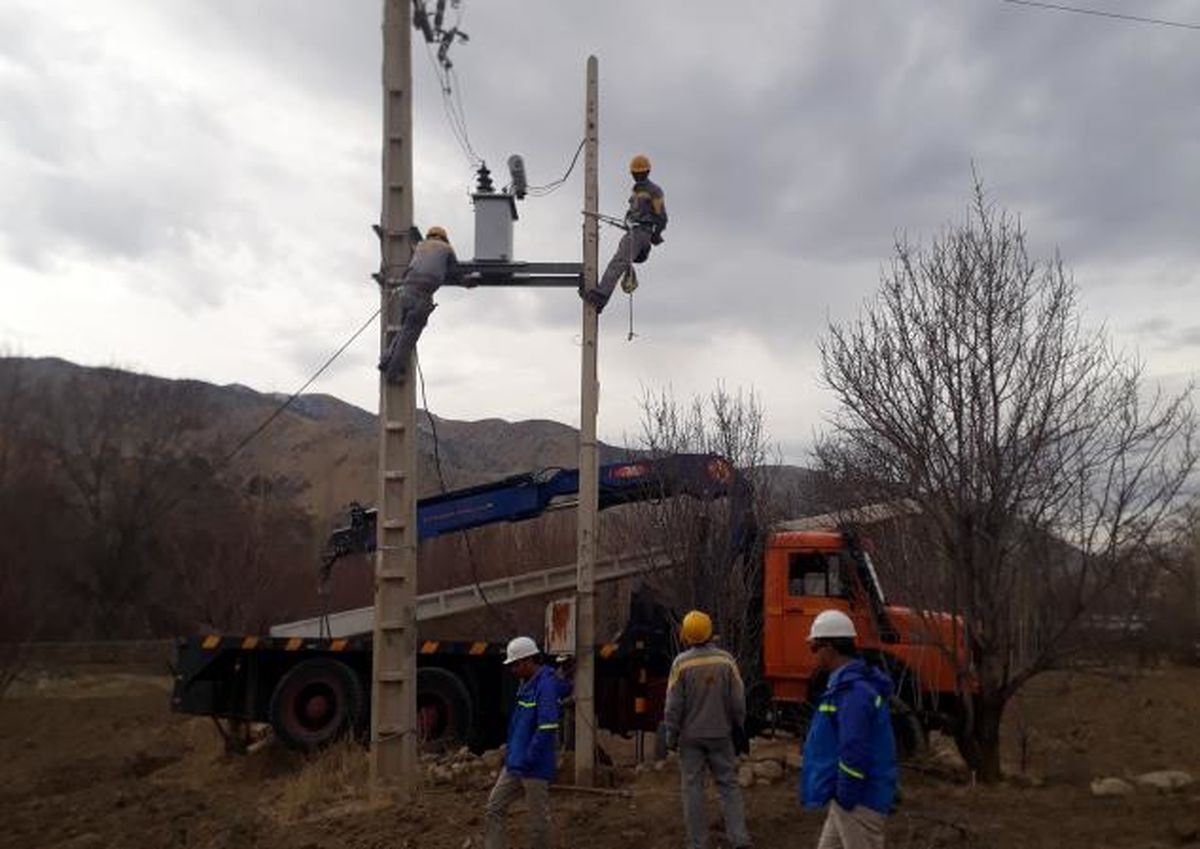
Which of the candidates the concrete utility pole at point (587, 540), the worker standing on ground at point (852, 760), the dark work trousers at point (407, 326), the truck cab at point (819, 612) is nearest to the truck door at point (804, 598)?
the truck cab at point (819, 612)

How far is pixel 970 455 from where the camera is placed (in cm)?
1055

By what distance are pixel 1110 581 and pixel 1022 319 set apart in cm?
241

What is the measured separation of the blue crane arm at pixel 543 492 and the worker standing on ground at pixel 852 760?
8628mm

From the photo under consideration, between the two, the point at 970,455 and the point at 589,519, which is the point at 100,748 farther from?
the point at 970,455

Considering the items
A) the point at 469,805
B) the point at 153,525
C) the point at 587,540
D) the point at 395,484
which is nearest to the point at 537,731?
the point at 469,805

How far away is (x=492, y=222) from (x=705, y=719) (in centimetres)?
→ 558

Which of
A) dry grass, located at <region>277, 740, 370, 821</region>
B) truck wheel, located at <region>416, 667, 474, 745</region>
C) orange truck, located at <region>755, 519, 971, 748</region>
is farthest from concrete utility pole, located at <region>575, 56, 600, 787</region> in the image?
truck wheel, located at <region>416, 667, 474, 745</region>

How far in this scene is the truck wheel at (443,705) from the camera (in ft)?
50.0

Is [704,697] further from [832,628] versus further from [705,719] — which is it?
[832,628]

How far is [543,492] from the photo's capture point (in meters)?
15.2

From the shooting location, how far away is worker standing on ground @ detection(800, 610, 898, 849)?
6.01 meters

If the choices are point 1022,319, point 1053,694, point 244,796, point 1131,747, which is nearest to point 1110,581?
point 1022,319

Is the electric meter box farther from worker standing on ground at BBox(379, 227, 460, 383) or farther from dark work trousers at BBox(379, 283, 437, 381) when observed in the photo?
dark work trousers at BBox(379, 283, 437, 381)

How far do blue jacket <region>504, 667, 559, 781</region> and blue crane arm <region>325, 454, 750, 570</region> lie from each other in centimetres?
643
